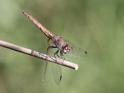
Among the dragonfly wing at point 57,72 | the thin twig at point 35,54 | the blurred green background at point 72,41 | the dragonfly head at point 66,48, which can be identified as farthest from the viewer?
the blurred green background at point 72,41

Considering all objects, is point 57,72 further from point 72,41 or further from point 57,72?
point 72,41

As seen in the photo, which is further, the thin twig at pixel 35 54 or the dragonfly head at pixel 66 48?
the dragonfly head at pixel 66 48

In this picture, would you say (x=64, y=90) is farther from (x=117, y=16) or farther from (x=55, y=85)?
(x=117, y=16)

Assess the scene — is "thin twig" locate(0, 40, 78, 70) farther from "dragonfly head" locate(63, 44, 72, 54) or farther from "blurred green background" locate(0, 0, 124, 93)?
"blurred green background" locate(0, 0, 124, 93)

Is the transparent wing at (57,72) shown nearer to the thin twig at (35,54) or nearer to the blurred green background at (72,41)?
the blurred green background at (72,41)

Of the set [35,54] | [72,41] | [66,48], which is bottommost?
[35,54]

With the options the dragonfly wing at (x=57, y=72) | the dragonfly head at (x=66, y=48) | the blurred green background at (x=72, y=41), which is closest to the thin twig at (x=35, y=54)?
the dragonfly head at (x=66, y=48)

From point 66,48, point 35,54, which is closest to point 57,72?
point 66,48

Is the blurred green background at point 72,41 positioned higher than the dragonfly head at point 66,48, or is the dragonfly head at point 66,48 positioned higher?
the blurred green background at point 72,41

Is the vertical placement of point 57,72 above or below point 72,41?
below
